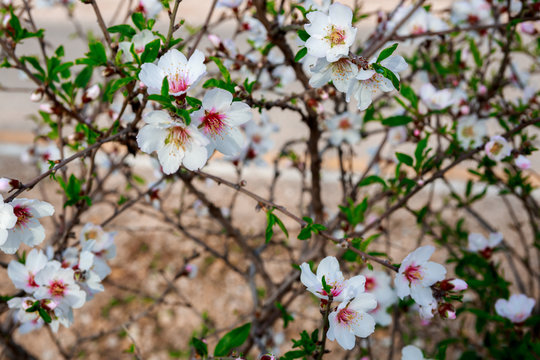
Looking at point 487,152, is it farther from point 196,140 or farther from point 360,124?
point 196,140

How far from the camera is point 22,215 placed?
897 mm

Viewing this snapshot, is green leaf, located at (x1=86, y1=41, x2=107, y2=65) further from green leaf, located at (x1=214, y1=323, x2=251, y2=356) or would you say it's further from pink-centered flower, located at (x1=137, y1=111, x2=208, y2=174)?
green leaf, located at (x1=214, y1=323, x2=251, y2=356)

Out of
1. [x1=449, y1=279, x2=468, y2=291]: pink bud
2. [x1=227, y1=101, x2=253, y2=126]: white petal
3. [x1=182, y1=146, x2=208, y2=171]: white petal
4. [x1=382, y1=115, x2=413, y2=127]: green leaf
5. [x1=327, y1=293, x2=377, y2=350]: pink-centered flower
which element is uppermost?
[x1=382, y1=115, x2=413, y2=127]: green leaf

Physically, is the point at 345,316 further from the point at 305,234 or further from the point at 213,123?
the point at 213,123

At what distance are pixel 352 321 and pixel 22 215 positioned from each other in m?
0.65

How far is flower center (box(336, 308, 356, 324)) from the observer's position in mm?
851

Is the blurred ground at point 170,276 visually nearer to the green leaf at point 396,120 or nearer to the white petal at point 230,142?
the green leaf at point 396,120

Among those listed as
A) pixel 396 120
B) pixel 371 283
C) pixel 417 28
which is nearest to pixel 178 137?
pixel 396 120

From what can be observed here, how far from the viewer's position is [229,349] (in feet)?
3.18

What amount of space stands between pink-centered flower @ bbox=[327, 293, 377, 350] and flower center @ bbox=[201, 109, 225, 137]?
381 mm

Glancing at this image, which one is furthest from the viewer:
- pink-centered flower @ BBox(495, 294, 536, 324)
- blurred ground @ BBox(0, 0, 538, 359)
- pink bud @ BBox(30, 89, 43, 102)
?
blurred ground @ BBox(0, 0, 538, 359)

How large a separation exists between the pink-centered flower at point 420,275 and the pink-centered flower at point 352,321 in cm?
11

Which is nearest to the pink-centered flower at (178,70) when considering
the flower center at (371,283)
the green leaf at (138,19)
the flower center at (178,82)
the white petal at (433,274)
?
the flower center at (178,82)

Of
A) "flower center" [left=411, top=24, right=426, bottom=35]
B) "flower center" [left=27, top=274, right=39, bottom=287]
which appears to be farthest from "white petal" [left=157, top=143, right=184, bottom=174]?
"flower center" [left=411, top=24, right=426, bottom=35]
